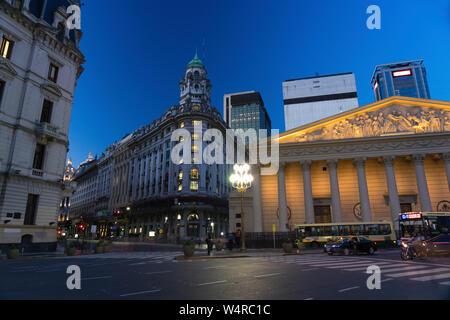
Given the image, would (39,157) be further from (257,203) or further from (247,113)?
(247,113)

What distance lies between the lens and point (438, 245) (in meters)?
16.3

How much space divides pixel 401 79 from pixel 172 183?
186 metres

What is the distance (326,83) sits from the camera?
154125 millimetres

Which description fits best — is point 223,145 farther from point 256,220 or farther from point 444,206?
point 444,206

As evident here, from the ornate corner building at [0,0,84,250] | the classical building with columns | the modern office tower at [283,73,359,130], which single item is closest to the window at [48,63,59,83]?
the ornate corner building at [0,0,84,250]

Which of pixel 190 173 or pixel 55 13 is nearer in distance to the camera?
pixel 55 13

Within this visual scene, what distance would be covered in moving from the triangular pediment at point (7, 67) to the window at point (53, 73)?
404 cm

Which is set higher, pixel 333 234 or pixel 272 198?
pixel 272 198

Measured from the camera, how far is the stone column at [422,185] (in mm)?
33175

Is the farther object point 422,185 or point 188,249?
point 422,185

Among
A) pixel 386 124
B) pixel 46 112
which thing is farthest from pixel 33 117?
pixel 386 124

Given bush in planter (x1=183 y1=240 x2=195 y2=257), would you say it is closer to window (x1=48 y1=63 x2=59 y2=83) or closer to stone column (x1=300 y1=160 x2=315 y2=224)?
stone column (x1=300 y1=160 x2=315 y2=224)
